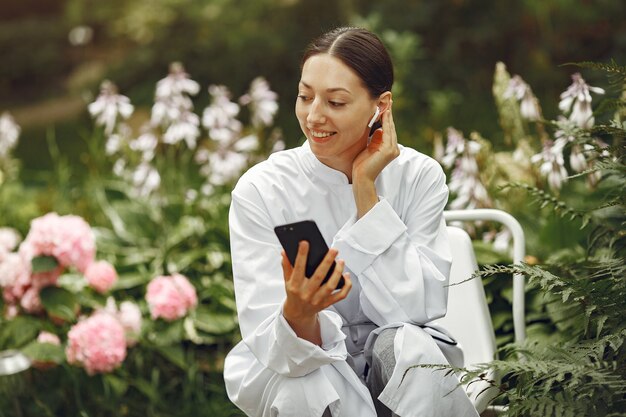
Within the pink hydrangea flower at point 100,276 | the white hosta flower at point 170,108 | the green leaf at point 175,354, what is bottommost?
the green leaf at point 175,354

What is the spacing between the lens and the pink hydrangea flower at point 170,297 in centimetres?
369

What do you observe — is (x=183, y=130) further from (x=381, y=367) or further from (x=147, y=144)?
(x=381, y=367)

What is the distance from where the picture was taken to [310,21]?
365 inches

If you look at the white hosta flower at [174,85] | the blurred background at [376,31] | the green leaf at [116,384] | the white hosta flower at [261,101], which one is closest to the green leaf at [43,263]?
the green leaf at [116,384]

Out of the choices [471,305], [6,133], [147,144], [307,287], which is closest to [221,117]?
[147,144]

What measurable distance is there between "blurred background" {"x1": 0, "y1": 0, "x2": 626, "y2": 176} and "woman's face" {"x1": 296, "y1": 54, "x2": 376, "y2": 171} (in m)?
3.33

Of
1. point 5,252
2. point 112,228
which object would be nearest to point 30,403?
point 5,252

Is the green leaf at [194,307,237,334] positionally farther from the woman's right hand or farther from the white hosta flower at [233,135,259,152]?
the woman's right hand

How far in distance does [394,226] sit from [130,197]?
253cm

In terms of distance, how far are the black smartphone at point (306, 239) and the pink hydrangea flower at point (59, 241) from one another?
1.88m

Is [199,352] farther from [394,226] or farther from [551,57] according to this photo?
[551,57]

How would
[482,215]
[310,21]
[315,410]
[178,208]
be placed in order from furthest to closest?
[310,21], [178,208], [482,215], [315,410]

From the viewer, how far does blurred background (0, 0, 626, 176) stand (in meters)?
7.58

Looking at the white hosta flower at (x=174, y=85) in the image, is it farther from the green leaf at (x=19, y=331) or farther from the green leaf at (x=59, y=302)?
the green leaf at (x=19, y=331)
